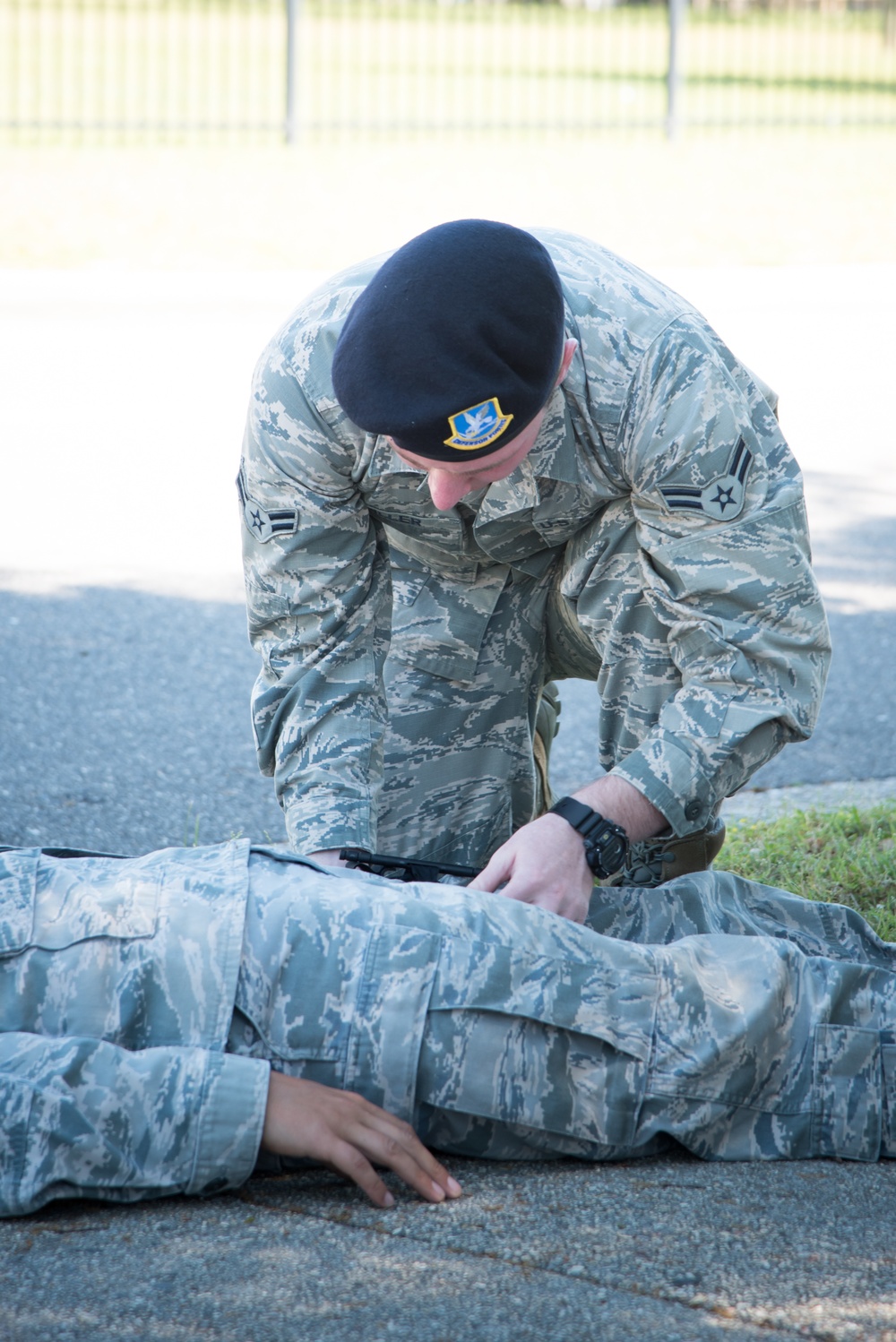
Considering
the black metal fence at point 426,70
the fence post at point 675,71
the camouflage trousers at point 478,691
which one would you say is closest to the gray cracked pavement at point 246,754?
the camouflage trousers at point 478,691

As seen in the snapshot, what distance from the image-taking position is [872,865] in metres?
3.27

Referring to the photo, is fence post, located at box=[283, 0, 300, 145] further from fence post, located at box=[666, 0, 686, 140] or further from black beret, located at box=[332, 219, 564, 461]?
black beret, located at box=[332, 219, 564, 461]

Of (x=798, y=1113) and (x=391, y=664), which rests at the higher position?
(x=391, y=664)

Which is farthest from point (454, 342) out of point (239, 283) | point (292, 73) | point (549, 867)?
point (292, 73)

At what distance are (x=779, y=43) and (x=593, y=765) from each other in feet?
63.4

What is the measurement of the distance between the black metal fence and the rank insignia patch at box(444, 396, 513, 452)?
9.94 metres

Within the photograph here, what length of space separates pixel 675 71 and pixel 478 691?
10.9 m

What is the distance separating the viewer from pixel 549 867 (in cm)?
225

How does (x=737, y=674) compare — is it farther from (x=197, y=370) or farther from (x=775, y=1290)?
(x=197, y=370)

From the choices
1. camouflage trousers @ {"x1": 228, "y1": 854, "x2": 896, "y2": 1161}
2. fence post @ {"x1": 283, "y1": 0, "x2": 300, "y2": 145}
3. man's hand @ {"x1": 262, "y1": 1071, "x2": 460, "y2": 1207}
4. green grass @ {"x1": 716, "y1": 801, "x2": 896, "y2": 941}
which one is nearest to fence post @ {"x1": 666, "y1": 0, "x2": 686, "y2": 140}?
fence post @ {"x1": 283, "y1": 0, "x2": 300, "y2": 145}

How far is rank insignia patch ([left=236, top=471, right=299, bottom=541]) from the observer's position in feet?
8.68

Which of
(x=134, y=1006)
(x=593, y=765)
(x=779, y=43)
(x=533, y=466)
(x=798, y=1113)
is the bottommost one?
(x=593, y=765)

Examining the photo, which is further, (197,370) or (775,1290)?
(197,370)

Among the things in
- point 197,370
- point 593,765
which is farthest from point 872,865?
point 197,370
